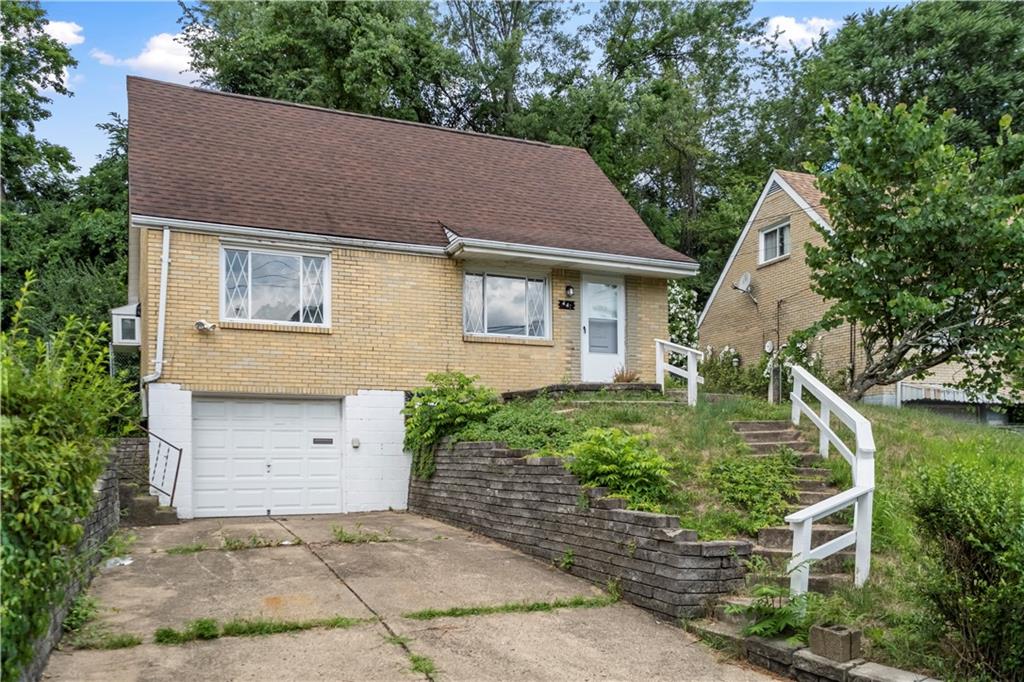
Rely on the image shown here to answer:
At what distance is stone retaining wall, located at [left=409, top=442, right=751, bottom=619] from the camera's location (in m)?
6.48

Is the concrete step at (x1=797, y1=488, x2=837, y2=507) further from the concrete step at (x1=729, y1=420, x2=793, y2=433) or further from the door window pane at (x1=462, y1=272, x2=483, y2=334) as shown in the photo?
the door window pane at (x1=462, y1=272, x2=483, y2=334)

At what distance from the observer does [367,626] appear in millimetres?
5961

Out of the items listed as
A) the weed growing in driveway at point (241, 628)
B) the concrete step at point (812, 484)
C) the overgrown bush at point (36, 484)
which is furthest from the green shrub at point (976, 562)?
the overgrown bush at point (36, 484)

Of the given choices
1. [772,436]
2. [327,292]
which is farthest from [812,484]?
[327,292]

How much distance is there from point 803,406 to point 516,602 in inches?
182

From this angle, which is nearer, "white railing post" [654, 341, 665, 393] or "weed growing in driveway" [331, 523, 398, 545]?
"weed growing in driveway" [331, 523, 398, 545]

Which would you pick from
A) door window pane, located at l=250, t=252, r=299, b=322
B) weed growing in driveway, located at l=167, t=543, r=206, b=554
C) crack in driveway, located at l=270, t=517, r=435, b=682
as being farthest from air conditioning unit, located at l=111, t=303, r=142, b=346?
crack in driveway, located at l=270, t=517, r=435, b=682

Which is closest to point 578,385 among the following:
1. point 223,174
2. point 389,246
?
point 389,246

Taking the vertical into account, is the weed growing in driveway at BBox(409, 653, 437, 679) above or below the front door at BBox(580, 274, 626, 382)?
below

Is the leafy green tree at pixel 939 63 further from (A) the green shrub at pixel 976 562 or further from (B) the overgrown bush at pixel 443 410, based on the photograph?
(A) the green shrub at pixel 976 562

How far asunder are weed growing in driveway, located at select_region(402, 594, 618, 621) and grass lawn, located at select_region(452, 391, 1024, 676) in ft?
3.75

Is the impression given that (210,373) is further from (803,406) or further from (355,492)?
(803,406)

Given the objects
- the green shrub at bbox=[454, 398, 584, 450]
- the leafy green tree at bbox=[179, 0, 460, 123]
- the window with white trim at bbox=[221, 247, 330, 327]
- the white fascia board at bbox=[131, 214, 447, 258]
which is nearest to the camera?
the green shrub at bbox=[454, 398, 584, 450]

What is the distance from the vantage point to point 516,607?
665 cm
